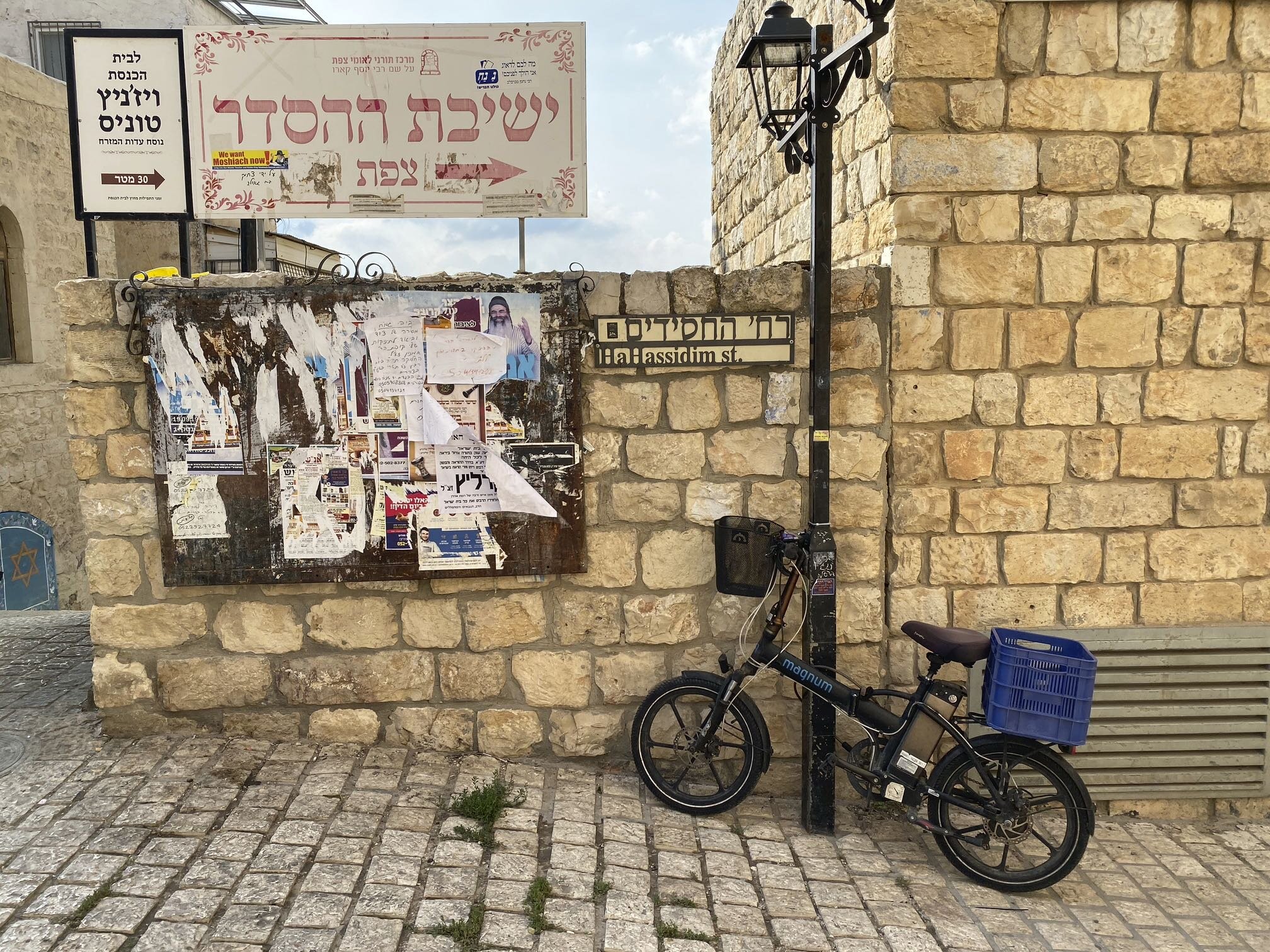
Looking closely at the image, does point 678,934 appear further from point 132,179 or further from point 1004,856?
point 132,179

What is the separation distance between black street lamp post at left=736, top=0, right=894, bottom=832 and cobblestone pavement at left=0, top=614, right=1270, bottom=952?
1.11 ft

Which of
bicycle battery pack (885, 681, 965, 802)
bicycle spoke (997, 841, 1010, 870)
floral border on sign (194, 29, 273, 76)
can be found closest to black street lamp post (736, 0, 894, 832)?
bicycle battery pack (885, 681, 965, 802)

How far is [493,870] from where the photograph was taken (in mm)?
3549

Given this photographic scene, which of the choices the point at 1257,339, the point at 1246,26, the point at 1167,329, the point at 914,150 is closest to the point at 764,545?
the point at 914,150

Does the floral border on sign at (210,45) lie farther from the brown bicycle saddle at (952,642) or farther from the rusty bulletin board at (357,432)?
the brown bicycle saddle at (952,642)

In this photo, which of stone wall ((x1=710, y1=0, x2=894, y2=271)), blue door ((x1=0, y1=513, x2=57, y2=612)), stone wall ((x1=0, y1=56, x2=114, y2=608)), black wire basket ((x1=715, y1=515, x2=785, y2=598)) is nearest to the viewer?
black wire basket ((x1=715, y1=515, x2=785, y2=598))

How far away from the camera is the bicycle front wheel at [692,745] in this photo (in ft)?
13.5

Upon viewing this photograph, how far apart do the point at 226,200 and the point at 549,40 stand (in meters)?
1.89

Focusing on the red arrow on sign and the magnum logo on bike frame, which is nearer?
the magnum logo on bike frame

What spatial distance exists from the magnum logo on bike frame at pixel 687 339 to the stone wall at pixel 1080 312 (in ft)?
2.18

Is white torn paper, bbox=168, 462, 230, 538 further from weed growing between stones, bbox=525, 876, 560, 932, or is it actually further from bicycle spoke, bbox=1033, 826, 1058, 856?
bicycle spoke, bbox=1033, 826, 1058, 856

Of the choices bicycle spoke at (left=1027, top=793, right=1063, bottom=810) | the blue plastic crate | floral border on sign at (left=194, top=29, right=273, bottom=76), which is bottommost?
bicycle spoke at (left=1027, top=793, right=1063, bottom=810)

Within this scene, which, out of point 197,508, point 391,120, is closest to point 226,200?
point 391,120

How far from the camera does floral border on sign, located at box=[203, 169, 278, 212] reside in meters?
4.65
